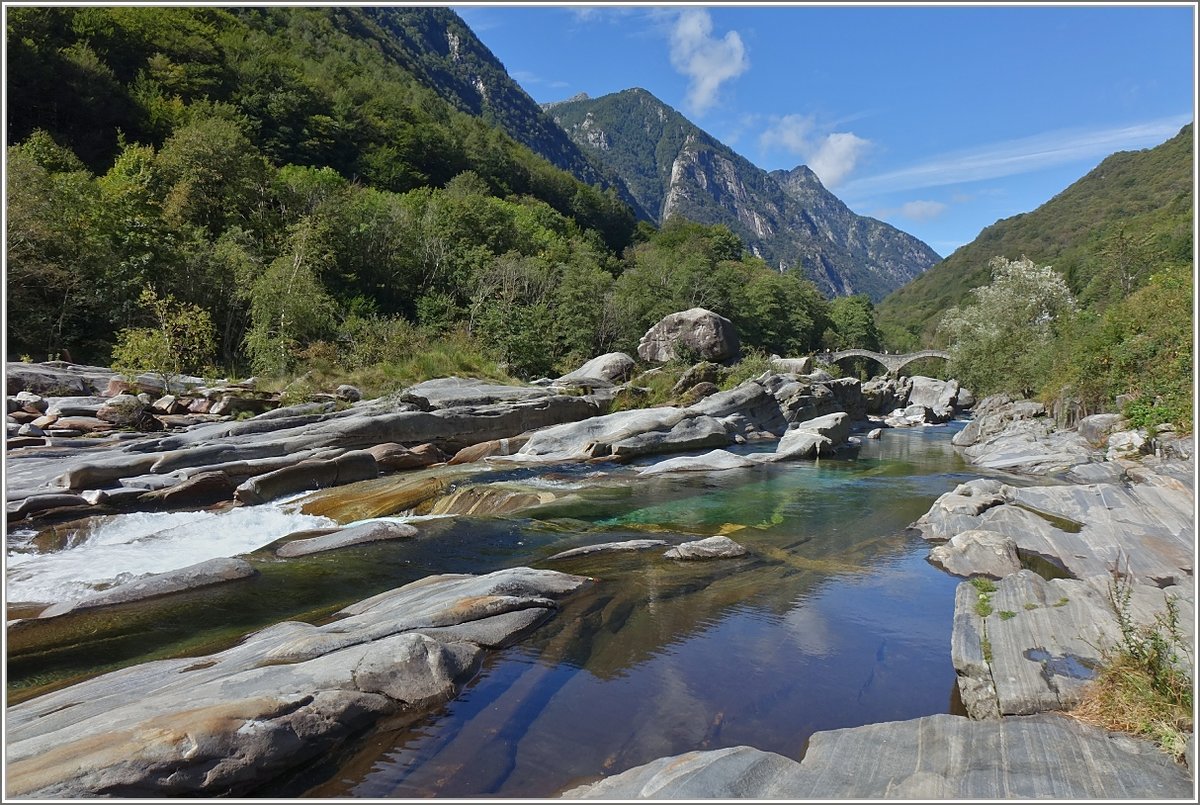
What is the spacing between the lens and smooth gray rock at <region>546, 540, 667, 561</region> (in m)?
12.5

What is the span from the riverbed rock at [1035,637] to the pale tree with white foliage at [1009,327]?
132 feet

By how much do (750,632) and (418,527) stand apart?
881cm

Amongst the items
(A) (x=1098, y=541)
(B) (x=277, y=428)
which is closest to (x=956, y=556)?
(A) (x=1098, y=541)

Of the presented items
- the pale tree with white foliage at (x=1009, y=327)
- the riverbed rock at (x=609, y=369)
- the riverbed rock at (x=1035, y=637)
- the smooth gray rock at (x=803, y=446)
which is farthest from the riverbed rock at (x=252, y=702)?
the pale tree with white foliage at (x=1009, y=327)

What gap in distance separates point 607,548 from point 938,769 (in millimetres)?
8171

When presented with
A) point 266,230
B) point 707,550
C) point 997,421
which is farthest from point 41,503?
point 997,421

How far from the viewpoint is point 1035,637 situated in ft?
24.0

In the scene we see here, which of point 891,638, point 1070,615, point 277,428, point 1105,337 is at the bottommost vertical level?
point 891,638

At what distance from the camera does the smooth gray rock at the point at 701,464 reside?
74.6 ft

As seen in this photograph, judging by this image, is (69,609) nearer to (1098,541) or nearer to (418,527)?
(418,527)

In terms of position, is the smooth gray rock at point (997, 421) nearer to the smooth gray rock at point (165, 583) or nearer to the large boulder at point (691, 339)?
the large boulder at point (691, 339)

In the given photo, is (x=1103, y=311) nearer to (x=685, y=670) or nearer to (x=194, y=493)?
(x=685, y=670)

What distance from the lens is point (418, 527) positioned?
1482cm

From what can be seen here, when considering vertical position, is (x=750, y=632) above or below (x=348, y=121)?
below
